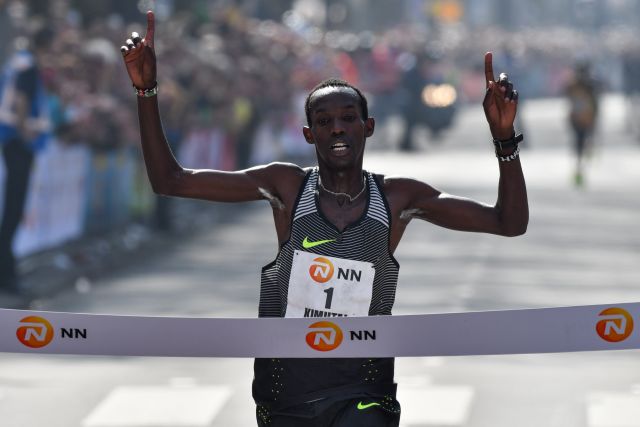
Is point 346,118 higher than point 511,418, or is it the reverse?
point 346,118

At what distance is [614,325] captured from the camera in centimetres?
646

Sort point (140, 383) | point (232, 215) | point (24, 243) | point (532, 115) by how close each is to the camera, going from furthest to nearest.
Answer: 1. point (532, 115)
2. point (232, 215)
3. point (24, 243)
4. point (140, 383)

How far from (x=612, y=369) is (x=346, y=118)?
7.25 meters

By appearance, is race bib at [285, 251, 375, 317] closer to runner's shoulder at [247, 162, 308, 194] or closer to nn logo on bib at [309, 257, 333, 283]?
nn logo on bib at [309, 257, 333, 283]

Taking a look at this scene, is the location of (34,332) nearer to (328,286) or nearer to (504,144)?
(328,286)

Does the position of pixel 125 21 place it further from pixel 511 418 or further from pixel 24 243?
pixel 511 418

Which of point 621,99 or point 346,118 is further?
point 621,99

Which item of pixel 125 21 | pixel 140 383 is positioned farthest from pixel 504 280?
pixel 125 21

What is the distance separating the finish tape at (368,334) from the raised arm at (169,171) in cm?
42

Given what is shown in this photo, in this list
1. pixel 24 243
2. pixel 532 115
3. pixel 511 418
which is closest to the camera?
pixel 511 418

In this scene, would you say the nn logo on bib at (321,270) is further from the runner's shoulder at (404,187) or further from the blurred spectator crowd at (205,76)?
the blurred spectator crowd at (205,76)

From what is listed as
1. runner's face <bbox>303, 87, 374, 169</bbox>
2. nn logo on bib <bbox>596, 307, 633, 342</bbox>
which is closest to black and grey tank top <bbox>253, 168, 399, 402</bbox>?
runner's face <bbox>303, 87, 374, 169</bbox>

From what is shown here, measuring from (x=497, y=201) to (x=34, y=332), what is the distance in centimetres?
155

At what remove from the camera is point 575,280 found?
18531 millimetres
